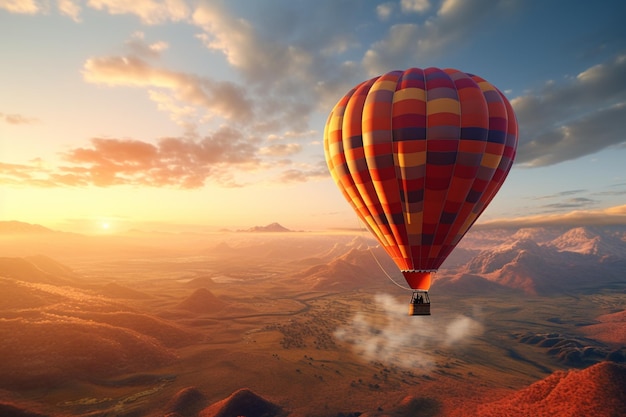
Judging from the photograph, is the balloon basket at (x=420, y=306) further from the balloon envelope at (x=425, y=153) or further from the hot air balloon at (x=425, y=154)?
the balloon envelope at (x=425, y=153)

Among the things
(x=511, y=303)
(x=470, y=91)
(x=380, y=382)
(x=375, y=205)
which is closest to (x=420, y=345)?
(x=380, y=382)

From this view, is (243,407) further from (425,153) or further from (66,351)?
(425,153)

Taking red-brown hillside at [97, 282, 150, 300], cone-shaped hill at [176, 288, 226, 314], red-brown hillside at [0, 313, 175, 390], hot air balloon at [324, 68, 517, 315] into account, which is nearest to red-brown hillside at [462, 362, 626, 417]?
hot air balloon at [324, 68, 517, 315]

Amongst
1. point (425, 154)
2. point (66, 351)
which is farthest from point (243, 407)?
point (425, 154)

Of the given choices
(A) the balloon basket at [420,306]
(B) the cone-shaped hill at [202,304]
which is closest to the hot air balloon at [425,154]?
(A) the balloon basket at [420,306]

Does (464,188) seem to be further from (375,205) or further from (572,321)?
(572,321)

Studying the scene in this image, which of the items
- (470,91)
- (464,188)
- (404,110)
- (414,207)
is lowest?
(414,207)
